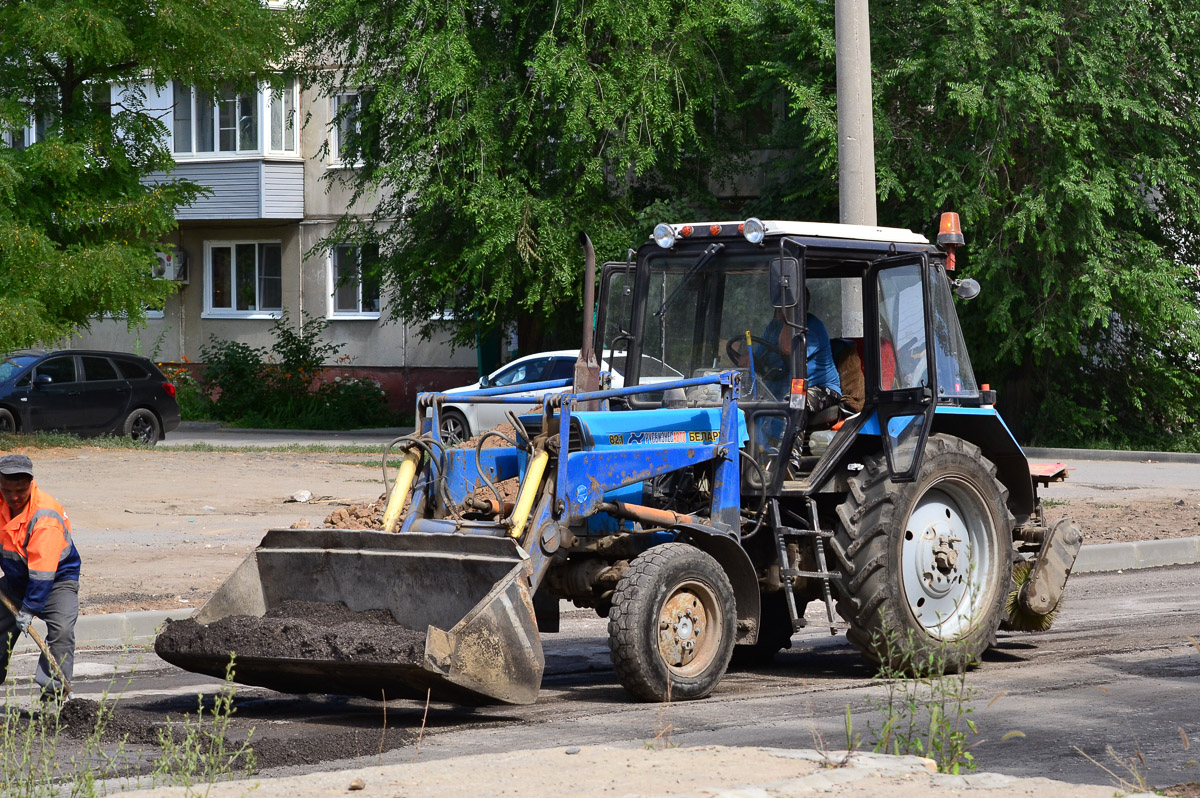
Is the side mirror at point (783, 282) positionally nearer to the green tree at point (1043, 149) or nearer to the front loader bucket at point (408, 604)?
the front loader bucket at point (408, 604)

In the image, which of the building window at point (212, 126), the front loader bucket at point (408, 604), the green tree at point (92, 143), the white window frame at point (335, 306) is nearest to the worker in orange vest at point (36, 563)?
the front loader bucket at point (408, 604)

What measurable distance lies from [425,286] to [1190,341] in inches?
529

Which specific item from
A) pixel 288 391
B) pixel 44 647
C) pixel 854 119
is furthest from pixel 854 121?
pixel 288 391

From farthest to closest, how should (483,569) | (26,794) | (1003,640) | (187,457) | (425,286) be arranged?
(425,286) → (187,457) → (1003,640) → (483,569) → (26,794)

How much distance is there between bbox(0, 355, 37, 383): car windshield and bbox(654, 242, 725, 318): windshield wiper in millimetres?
18368

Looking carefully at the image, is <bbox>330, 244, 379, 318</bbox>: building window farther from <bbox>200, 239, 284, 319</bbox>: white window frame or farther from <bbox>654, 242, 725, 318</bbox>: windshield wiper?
<bbox>654, 242, 725, 318</bbox>: windshield wiper

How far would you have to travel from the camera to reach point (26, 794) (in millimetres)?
4930

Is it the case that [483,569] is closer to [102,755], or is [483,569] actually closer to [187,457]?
[102,755]

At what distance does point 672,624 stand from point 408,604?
1.31 m

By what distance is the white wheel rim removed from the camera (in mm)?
8492

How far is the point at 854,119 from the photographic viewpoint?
38.9ft

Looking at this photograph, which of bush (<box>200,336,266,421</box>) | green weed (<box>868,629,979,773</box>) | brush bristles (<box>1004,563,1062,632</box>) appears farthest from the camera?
bush (<box>200,336,266,421</box>)

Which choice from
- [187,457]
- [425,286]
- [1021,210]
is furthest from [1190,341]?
[187,457]

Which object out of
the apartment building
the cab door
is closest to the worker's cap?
the cab door
